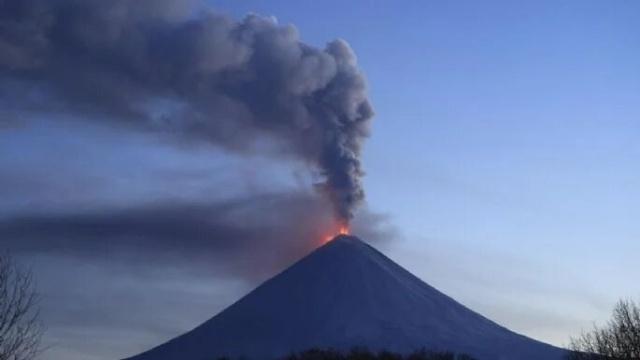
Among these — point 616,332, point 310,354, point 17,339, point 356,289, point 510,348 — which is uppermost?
point 356,289

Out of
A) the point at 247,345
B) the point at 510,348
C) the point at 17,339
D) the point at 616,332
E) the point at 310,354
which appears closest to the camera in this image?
the point at 17,339

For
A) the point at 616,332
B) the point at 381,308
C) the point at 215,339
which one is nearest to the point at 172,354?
the point at 215,339

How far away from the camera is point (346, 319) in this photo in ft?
395

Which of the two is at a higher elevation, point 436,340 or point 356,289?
point 356,289

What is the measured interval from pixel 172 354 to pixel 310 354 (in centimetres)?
5177

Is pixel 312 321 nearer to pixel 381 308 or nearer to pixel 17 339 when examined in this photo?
pixel 381 308

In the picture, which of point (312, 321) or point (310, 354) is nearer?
point (310, 354)

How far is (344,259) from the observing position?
131250 mm

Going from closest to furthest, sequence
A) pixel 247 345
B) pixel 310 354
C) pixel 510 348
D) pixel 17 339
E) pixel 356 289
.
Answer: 1. pixel 17 339
2. pixel 310 354
3. pixel 510 348
4. pixel 247 345
5. pixel 356 289

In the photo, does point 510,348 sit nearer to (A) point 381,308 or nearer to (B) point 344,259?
(A) point 381,308

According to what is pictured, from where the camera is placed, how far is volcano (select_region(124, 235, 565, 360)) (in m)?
111

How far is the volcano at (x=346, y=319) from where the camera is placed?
111 meters

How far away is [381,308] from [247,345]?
53.1ft

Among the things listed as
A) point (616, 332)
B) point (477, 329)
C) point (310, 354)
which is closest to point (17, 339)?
point (616, 332)
